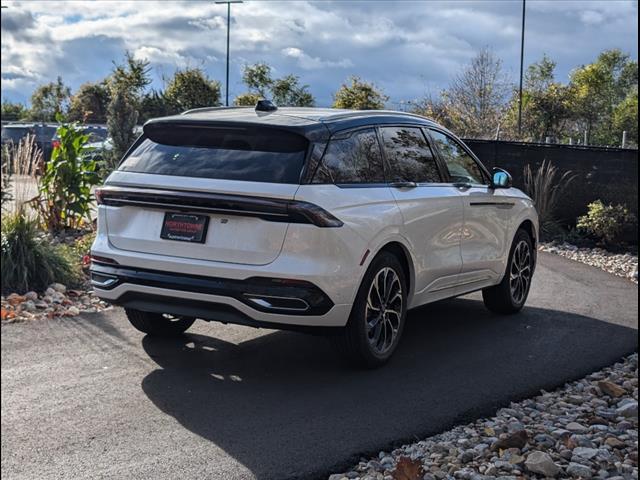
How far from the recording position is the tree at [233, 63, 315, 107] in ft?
21.1

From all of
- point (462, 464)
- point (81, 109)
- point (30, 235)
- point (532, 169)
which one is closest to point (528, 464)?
point (462, 464)

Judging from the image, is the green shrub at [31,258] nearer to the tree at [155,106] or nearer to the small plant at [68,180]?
the tree at [155,106]

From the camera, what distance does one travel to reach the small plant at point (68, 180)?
36.8ft

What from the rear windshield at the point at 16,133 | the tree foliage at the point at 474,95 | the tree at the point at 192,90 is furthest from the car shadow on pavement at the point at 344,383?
the rear windshield at the point at 16,133

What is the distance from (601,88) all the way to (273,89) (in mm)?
4501

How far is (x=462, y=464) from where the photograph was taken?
4.41 m

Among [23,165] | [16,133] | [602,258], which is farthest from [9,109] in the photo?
[602,258]

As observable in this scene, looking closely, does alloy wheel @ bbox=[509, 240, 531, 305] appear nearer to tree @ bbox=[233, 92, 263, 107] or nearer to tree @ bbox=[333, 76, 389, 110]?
tree @ bbox=[333, 76, 389, 110]

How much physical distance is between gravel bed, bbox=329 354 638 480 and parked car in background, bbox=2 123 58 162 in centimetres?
681

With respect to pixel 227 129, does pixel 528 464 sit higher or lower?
lower

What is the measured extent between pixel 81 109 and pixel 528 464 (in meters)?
9.59

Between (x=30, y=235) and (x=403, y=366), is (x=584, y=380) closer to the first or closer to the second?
(x=403, y=366)

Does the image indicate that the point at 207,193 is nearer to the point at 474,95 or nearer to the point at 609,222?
the point at 474,95

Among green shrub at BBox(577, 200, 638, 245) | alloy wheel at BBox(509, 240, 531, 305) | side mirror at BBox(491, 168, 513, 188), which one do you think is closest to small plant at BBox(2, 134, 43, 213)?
side mirror at BBox(491, 168, 513, 188)
